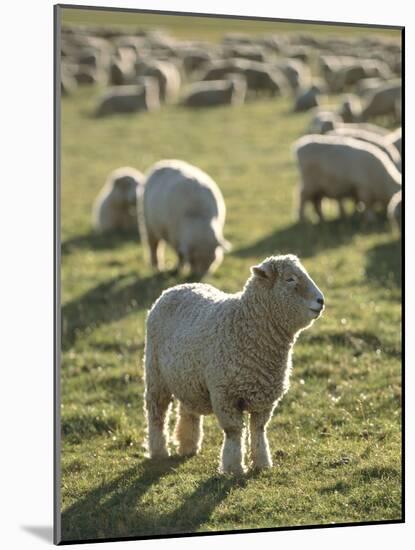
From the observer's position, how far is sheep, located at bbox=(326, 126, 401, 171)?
1742cm

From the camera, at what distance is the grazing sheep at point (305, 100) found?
1002 inches

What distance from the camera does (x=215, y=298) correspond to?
7969 millimetres

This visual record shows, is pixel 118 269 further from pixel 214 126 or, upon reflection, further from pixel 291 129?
pixel 214 126

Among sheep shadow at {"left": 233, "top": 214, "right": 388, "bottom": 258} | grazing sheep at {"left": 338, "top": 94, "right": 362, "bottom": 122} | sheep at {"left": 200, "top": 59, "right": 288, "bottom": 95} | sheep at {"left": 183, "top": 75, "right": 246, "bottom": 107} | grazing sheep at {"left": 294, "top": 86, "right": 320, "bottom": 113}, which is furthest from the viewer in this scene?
sheep at {"left": 183, "top": 75, "right": 246, "bottom": 107}

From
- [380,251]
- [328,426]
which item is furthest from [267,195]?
[328,426]

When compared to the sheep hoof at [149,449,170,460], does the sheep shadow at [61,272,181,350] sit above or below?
above

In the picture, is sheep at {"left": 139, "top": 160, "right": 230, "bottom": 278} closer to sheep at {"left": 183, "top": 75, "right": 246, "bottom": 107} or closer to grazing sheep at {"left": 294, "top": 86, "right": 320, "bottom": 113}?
grazing sheep at {"left": 294, "top": 86, "right": 320, "bottom": 113}

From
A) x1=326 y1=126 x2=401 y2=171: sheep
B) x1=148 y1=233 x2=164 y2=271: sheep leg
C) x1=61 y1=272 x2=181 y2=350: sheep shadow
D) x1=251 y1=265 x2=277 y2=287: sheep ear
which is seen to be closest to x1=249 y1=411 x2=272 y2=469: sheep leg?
x1=251 y1=265 x2=277 y2=287: sheep ear

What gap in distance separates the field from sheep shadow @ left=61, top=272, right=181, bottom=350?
0.03 meters

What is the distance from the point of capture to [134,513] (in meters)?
7.31

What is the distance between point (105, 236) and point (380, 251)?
15.3ft

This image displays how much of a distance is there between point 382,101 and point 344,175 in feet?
25.2

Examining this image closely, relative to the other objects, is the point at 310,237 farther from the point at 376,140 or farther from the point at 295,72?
the point at 295,72

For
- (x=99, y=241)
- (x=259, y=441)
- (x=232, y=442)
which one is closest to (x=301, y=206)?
(x=99, y=241)
